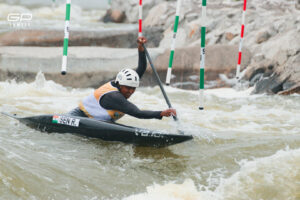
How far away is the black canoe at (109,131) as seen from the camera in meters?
4.68

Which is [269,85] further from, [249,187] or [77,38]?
[77,38]

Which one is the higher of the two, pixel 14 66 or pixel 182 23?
pixel 182 23

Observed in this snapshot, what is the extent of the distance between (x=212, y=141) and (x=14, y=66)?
18.9 ft

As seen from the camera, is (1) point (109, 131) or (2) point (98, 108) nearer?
(1) point (109, 131)

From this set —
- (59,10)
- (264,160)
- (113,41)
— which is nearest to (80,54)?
(113,41)

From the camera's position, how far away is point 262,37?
9.99 metres

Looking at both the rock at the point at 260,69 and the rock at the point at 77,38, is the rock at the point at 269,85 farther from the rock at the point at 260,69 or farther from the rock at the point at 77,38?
the rock at the point at 77,38

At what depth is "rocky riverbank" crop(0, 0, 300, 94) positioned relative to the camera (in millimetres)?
8680

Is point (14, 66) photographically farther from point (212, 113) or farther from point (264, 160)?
point (264, 160)

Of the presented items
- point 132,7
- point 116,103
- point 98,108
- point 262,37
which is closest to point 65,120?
point 98,108

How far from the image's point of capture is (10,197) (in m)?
3.23

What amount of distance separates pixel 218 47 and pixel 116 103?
553cm

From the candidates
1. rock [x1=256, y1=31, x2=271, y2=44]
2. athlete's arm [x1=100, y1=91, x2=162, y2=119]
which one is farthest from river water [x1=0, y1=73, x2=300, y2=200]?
rock [x1=256, y1=31, x2=271, y2=44]

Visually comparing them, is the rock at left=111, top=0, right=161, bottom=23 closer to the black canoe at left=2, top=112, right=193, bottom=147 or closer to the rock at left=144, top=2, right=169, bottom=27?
the rock at left=144, top=2, right=169, bottom=27
